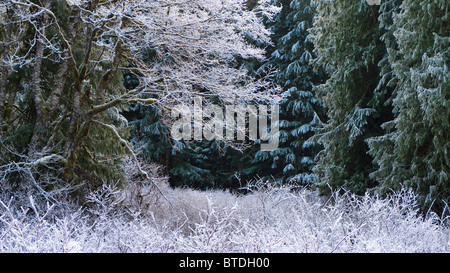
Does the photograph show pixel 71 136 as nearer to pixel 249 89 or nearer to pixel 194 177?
pixel 249 89

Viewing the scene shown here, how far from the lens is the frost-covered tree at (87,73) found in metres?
7.00

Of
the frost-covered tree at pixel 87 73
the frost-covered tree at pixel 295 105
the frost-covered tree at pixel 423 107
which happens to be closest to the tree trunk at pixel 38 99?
the frost-covered tree at pixel 87 73

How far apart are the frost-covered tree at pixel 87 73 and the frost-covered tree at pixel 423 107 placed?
2548 millimetres

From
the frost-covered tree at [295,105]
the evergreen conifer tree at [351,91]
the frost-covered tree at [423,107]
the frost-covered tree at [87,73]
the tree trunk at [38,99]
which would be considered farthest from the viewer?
the frost-covered tree at [295,105]

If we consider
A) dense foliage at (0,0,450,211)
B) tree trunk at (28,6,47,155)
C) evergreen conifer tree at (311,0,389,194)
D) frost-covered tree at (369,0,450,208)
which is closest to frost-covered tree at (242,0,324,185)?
dense foliage at (0,0,450,211)

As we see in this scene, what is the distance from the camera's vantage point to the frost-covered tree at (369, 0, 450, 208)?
21.3ft

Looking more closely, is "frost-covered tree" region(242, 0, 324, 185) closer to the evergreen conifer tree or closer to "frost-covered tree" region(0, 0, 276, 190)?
the evergreen conifer tree

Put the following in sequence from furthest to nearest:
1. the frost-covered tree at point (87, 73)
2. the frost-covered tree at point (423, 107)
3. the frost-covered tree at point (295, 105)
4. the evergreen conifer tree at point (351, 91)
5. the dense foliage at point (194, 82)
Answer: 1. the frost-covered tree at point (295, 105)
2. the evergreen conifer tree at point (351, 91)
3. the frost-covered tree at point (87, 73)
4. the dense foliage at point (194, 82)
5. the frost-covered tree at point (423, 107)

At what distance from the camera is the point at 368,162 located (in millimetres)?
8969

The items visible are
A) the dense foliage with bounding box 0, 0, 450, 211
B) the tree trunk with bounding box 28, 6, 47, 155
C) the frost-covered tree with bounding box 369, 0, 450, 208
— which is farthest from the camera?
the tree trunk with bounding box 28, 6, 47, 155

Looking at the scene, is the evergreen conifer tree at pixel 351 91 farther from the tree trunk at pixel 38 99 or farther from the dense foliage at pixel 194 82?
the tree trunk at pixel 38 99

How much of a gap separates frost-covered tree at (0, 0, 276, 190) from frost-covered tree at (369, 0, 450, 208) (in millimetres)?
2548

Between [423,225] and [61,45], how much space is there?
6.52 metres
